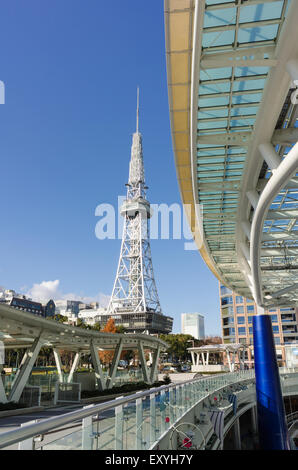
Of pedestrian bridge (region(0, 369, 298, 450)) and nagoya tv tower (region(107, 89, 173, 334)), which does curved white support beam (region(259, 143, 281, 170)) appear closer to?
pedestrian bridge (region(0, 369, 298, 450))

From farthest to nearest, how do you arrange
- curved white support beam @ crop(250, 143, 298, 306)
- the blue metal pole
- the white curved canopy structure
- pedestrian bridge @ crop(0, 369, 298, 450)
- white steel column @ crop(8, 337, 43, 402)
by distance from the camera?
white steel column @ crop(8, 337, 43, 402) → the blue metal pole → curved white support beam @ crop(250, 143, 298, 306) → the white curved canopy structure → pedestrian bridge @ crop(0, 369, 298, 450)

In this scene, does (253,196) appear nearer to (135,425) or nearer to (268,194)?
(268,194)

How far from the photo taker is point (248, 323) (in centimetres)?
8169

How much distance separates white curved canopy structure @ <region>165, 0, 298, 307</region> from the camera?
705cm

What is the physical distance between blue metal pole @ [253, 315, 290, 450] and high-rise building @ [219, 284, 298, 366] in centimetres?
6229

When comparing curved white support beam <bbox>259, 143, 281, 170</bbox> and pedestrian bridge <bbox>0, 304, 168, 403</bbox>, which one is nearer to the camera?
curved white support beam <bbox>259, 143, 281, 170</bbox>

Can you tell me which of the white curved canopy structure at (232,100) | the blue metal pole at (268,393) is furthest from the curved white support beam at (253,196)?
the blue metal pole at (268,393)

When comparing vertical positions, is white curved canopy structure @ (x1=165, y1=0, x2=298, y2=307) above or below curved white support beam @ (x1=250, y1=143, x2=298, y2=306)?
above

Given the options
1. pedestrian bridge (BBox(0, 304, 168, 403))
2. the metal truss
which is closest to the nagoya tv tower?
the metal truss

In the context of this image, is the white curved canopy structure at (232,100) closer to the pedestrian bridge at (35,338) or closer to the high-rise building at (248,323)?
the pedestrian bridge at (35,338)

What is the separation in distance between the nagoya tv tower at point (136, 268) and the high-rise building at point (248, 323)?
106ft

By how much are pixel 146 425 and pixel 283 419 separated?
44.1 feet

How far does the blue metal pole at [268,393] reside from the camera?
16.7m

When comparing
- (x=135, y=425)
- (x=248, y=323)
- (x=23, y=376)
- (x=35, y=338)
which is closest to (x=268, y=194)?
(x=135, y=425)
